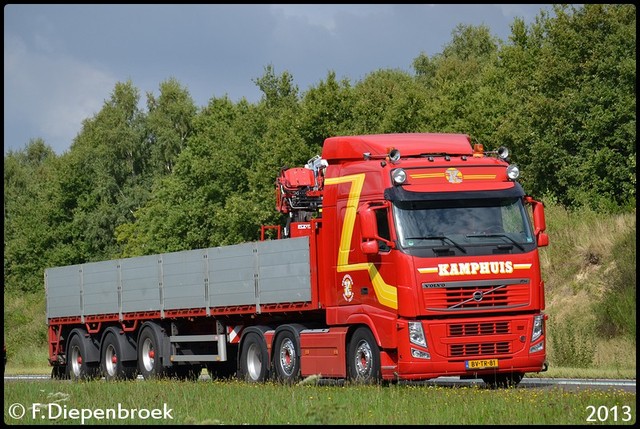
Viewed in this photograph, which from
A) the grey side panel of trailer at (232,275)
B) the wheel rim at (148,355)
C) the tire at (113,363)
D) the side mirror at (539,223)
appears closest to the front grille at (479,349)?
the side mirror at (539,223)

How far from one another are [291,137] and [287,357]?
130ft

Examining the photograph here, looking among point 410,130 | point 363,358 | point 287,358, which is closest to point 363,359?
point 363,358

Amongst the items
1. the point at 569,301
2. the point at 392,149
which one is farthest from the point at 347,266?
the point at 569,301

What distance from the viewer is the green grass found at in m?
14.3

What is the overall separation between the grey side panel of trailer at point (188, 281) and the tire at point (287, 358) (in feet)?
2.22

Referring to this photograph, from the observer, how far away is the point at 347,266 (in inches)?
836

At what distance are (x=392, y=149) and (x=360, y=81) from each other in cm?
7940

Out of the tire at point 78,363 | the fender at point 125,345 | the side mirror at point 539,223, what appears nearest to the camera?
the side mirror at point 539,223

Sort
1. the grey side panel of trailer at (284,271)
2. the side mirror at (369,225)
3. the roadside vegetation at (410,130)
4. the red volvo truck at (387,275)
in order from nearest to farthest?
the red volvo truck at (387,275) → the side mirror at (369,225) → the grey side panel of trailer at (284,271) → the roadside vegetation at (410,130)

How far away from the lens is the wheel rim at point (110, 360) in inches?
1152

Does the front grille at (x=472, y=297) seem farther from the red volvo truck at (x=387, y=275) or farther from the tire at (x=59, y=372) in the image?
the tire at (x=59, y=372)

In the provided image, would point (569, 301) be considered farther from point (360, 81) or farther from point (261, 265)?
point (360, 81)

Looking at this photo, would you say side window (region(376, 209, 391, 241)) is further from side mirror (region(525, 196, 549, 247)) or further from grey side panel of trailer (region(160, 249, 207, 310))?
grey side panel of trailer (region(160, 249, 207, 310))

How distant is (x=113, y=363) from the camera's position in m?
29.4
